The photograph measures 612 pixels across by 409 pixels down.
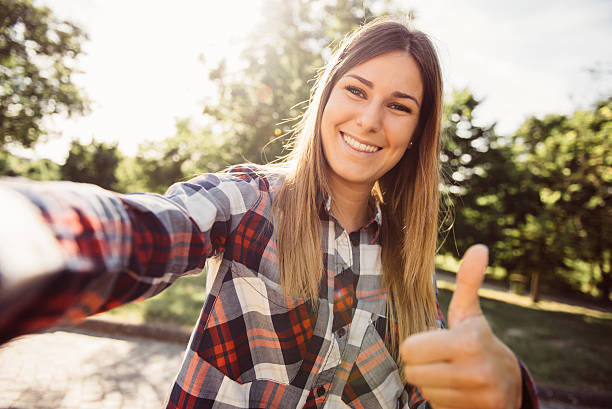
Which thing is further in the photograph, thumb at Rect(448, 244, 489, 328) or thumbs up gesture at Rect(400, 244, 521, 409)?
thumb at Rect(448, 244, 489, 328)

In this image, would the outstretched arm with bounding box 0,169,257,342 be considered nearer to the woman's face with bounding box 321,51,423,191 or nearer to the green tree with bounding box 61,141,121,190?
the woman's face with bounding box 321,51,423,191

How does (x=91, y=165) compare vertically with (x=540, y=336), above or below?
below

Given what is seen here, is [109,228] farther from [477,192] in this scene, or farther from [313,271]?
[477,192]

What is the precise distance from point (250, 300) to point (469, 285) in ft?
2.61

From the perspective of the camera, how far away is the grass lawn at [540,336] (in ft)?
17.7

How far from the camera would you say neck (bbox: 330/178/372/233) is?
71.4 inches

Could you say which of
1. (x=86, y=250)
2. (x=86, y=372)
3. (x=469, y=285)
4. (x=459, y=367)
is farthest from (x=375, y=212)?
(x=86, y=372)

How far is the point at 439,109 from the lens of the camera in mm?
1931

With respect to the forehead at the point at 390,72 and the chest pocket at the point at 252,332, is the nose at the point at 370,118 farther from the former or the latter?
the chest pocket at the point at 252,332

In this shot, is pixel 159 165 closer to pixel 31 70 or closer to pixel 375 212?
pixel 31 70

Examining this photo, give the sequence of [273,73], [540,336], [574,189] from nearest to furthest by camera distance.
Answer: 1. [540,336]
2. [273,73]
3. [574,189]

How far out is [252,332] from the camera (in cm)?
130

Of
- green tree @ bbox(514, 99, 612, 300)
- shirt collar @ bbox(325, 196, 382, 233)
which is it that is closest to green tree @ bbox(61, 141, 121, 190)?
green tree @ bbox(514, 99, 612, 300)

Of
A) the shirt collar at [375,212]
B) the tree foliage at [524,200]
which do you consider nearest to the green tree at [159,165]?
the tree foliage at [524,200]
